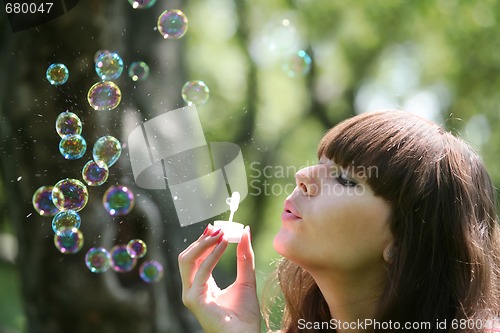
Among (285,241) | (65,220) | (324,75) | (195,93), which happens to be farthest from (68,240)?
(324,75)

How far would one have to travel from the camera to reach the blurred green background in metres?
12.2

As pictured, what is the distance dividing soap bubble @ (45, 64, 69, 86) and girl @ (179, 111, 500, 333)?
67.6 inches

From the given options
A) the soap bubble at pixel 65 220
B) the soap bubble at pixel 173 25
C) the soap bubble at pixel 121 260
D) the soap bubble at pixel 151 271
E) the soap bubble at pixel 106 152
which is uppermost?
the soap bubble at pixel 173 25

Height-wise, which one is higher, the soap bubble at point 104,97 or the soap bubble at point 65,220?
the soap bubble at point 104,97

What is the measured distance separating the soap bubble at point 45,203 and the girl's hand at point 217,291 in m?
1.26

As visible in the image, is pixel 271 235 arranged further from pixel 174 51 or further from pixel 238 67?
pixel 174 51

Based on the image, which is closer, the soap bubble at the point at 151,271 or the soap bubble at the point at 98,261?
the soap bubble at the point at 98,261

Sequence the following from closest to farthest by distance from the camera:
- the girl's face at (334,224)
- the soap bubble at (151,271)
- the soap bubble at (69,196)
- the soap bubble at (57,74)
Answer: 1. the girl's face at (334,224)
2. the soap bubble at (69,196)
3. the soap bubble at (57,74)
4. the soap bubble at (151,271)

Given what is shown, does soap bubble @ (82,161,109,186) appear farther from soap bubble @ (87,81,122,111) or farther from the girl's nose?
the girl's nose

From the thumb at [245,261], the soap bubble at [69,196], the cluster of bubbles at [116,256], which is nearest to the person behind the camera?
the thumb at [245,261]

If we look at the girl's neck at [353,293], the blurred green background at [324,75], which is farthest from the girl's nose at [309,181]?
the blurred green background at [324,75]

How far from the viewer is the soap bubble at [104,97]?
3.56 m

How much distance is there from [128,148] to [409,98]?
9381mm

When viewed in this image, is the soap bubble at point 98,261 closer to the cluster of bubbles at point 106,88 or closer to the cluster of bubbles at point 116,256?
the cluster of bubbles at point 116,256
